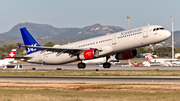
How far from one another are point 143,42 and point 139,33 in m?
1.63

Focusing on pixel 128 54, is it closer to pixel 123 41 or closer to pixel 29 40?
pixel 123 41

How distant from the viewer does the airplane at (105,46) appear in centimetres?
4472

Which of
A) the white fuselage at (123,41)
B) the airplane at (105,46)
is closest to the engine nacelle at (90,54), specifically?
the airplane at (105,46)

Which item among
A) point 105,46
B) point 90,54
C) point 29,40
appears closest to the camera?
point 105,46

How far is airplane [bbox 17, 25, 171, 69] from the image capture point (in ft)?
147

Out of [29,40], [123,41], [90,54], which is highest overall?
[29,40]

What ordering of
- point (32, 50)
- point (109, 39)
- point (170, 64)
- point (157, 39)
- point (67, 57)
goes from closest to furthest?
point (157, 39)
point (109, 39)
point (67, 57)
point (32, 50)
point (170, 64)

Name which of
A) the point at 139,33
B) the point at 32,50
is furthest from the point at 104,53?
the point at 32,50

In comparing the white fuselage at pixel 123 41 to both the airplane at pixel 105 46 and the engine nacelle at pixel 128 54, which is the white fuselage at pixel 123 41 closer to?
the airplane at pixel 105 46

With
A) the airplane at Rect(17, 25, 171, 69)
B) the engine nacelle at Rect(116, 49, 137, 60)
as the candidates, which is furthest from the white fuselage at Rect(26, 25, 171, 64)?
the engine nacelle at Rect(116, 49, 137, 60)

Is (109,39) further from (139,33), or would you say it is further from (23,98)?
(23,98)

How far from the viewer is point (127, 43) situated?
151 feet

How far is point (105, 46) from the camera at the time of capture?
49.1 m

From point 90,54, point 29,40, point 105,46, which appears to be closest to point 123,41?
point 105,46
